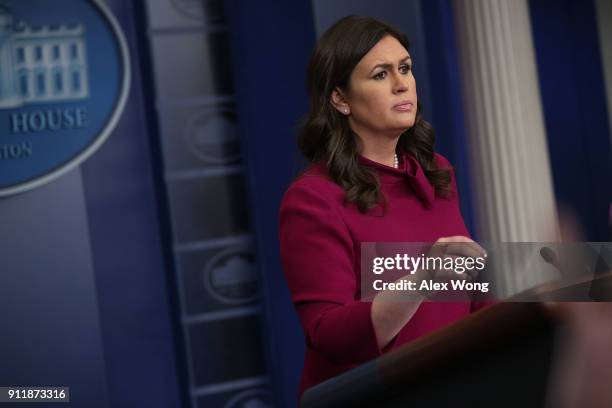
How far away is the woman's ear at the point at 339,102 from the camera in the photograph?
1368 millimetres

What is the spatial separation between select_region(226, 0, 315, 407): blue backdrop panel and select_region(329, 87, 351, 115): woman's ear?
1.52 metres

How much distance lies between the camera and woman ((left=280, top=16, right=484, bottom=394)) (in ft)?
3.86

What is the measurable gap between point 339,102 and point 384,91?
105 millimetres

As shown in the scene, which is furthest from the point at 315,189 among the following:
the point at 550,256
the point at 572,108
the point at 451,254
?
the point at 572,108

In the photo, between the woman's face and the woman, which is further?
the woman's face

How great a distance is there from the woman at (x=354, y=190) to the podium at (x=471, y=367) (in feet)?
1.26

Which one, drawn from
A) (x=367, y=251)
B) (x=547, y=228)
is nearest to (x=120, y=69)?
(x=367, y=251)

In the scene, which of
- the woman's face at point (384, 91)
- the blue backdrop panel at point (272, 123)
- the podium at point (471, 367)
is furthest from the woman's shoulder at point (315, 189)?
the blue backdrop panel at point (272, 123)

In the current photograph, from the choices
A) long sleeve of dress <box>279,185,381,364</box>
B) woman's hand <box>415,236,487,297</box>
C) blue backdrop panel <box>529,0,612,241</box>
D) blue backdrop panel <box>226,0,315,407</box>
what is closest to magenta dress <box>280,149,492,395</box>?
long sleeve of dress <box>279,185,381,364</box>

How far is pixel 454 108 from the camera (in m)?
2.94

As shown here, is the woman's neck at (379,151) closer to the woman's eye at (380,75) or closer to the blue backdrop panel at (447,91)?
the woman's eye at (380,75)

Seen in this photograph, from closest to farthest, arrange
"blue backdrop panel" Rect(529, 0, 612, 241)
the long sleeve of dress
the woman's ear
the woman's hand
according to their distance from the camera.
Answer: the woman's hand < the long sleeve of dress < the woman's ear < "blue backdrop panel" Rect(529, 0, 612, 241)

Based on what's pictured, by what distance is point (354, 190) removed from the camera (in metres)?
1.28

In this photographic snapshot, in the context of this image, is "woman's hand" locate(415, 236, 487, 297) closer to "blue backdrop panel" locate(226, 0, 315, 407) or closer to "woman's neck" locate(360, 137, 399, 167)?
"woman's neck" locate(360, 137, 399, 167)
